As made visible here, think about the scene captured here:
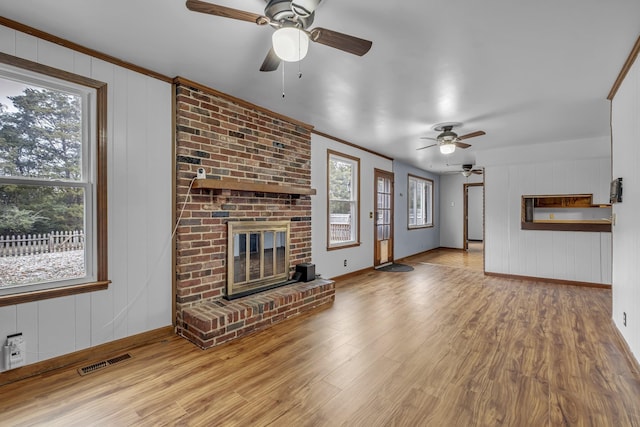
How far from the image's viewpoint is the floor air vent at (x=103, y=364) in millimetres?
2292

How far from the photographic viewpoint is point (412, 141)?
5289 mm

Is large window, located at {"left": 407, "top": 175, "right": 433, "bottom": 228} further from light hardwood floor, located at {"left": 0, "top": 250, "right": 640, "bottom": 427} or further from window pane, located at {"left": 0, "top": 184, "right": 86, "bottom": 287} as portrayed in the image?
window pane, located at {"left": 0, "top": 184, "right": 86, "bottom": 287}

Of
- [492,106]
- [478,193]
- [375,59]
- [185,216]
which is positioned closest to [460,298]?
[492,106]

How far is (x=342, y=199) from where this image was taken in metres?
5.53

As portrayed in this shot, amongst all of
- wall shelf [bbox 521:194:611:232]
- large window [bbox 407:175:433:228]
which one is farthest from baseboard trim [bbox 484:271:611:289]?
large window [bbox 407:175:433:228]

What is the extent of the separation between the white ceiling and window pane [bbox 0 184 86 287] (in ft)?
3.95

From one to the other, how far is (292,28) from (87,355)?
9.42 feet

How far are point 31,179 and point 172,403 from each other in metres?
1.90

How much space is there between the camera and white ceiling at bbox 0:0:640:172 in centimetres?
193

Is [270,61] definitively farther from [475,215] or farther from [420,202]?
[475,215]

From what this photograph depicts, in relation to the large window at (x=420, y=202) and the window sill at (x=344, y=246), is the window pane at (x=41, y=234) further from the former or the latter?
the large window at (x=420, y=202)

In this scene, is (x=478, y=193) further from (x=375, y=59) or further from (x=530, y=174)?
(x=375, y=59)

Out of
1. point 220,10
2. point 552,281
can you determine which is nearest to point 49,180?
point 220,10

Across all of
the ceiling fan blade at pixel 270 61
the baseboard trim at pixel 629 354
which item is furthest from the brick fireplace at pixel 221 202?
the baseboard trim at pixel 629 354
